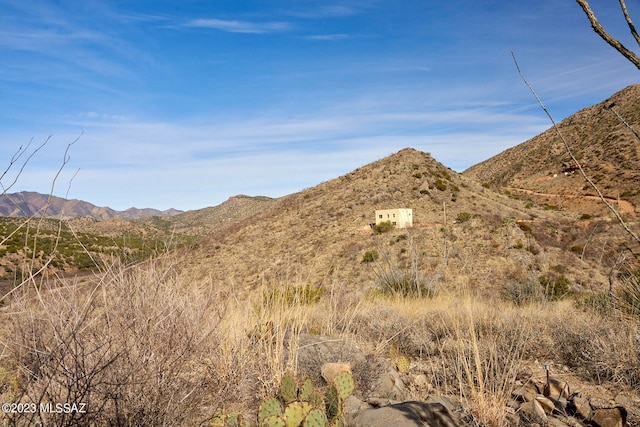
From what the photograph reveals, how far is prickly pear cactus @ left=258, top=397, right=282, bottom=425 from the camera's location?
110 inches

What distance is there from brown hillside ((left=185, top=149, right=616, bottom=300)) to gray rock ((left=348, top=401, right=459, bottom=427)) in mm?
12947

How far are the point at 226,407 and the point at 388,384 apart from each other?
152cm

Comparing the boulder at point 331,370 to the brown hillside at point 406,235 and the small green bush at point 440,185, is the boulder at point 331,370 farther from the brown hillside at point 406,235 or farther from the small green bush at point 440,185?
the small green bush at point 440,185

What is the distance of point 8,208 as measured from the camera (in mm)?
2758

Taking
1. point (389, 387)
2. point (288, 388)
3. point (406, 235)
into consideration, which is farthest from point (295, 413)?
point (406, 235)

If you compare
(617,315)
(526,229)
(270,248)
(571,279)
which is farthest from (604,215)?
(617,315)

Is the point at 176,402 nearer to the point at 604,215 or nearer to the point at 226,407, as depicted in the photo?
the point at 226,407

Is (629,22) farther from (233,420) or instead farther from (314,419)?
(233,420)

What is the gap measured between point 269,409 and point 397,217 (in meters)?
26.1

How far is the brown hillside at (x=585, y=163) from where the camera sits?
39469 mm

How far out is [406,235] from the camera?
26.3 meters

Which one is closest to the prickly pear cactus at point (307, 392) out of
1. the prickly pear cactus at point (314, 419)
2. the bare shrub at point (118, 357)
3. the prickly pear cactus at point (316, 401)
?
the prickly pear cactus at point (316, 401)

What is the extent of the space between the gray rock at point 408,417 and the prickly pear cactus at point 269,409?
1.86 feet

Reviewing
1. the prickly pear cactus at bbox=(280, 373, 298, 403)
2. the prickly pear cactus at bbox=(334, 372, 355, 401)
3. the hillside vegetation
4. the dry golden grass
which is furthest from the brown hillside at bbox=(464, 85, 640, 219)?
the prickly pear cactus at bbox=(280, 373, 298, 403)
